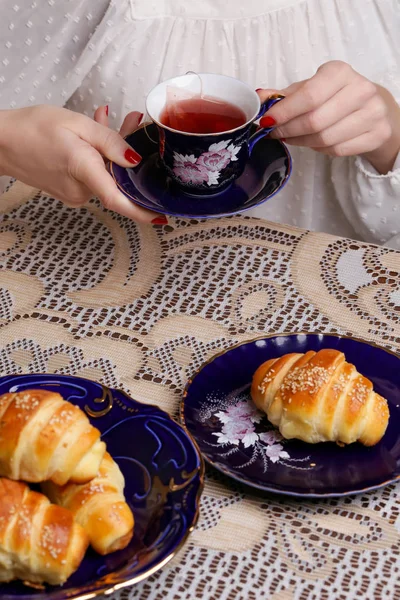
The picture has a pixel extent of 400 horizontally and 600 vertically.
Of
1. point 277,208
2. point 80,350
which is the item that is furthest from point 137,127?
point 277,208

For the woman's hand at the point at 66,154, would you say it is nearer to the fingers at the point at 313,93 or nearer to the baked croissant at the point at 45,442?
the fingers at the point at 313,93

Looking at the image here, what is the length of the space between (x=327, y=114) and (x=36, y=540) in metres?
0.72

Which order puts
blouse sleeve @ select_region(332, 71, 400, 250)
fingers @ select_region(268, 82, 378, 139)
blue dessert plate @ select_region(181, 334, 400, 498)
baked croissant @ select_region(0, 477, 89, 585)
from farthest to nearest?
blouse sleeve @ select_region(332, 71, 400, 250) → fingers @ select_region(268, 82, 378, 139) → blue dessert plate @ select_region(181, 334, 400, 498) → baked croissant @ select_region(0, 477, 89, 585)

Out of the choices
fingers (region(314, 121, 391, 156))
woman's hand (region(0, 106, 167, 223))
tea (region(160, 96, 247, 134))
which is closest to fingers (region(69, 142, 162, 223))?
woman's hand (region(0, 106, 167, 223))

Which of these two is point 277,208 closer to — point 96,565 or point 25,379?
point 25,379

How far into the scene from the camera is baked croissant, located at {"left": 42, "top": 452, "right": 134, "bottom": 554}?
64 centimetres

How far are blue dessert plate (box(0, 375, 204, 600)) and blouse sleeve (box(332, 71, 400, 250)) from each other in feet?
2.32

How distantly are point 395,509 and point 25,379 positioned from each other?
1.38 feet

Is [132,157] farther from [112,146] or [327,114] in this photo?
[327,114]

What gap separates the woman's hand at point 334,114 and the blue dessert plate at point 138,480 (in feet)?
1.47

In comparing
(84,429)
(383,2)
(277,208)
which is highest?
(383,2)

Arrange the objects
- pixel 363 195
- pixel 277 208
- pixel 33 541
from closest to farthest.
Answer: pixel 33 541 < pixel 363 195 < pixel 277 208

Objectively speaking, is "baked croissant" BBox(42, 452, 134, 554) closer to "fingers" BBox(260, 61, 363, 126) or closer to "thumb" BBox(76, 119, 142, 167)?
"thumb" BBox(76, 119, 142, 167)

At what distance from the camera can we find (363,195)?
1.32 metres
